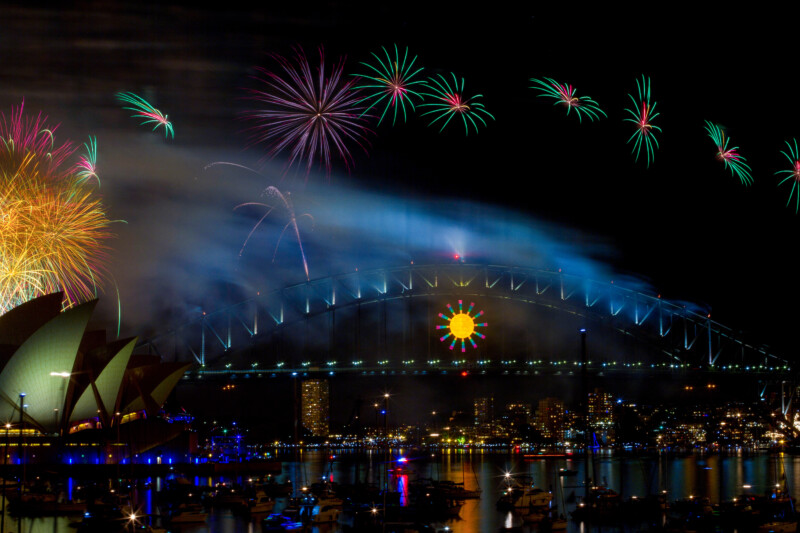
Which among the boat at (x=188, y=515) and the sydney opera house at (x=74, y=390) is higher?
the sydney opera house at (x=74, y=390)

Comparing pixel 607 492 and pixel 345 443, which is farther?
pixel 345 443

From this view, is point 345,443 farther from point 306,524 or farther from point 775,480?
point 306,524

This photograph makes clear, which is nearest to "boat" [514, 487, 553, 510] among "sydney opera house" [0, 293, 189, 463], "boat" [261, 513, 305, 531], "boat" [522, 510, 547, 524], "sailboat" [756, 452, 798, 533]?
"boat" [522, 510, 547, 524]

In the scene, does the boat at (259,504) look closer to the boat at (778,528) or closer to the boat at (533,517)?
the boat at (533,517)

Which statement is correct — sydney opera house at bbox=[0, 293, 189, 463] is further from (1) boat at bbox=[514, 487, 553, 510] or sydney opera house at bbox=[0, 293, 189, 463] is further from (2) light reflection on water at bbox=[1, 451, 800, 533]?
(1) boat at bbox=[514, 487, 553, 510]

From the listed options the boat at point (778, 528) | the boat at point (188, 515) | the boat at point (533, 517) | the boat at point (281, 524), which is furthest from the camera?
the boat at point (533, 517)

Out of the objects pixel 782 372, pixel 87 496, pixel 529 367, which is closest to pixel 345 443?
pixel 529 367

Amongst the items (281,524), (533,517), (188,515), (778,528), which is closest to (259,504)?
(188,515)

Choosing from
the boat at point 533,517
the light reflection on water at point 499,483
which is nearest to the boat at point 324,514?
the light reflection on water at point 499,483

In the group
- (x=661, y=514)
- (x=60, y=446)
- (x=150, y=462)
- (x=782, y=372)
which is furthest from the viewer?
(x=782, y=372)
